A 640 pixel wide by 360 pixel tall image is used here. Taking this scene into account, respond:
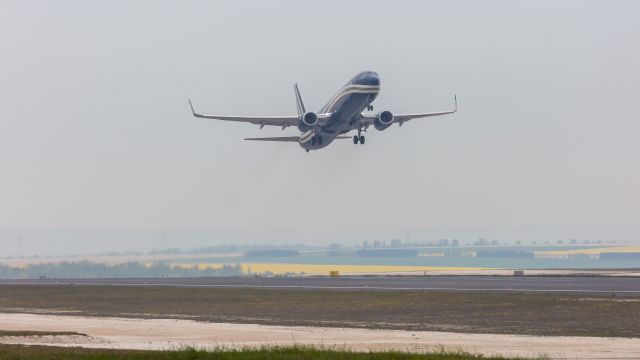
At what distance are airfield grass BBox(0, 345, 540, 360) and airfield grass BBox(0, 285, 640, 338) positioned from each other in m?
13.1

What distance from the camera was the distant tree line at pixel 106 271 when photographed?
158625mm

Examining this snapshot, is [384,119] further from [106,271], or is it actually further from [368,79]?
[106,271]

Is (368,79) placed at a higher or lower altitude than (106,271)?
higher

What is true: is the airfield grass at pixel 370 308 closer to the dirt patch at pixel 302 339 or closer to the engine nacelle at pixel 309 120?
the dirt patch at pixel 302 339

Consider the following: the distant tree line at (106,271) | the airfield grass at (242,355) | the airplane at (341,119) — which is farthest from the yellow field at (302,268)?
the airfield grass at (242,355)

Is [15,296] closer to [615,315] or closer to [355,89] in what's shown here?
[355,89]

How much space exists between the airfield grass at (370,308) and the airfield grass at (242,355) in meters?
13.1

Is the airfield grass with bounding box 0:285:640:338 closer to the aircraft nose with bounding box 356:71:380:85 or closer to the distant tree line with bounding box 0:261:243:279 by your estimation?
the aircraft nose with bounding box 356:71:380:85

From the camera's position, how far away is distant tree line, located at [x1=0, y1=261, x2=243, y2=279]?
6245 inches

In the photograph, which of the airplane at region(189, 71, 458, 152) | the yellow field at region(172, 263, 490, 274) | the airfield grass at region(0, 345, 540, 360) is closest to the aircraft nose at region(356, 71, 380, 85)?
the airplane at region(189, 71, 458, 152)

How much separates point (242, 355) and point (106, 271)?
12502 centimetres

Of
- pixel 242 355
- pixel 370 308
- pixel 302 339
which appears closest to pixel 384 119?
pixel 370 308

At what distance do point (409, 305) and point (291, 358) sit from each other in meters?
31.9

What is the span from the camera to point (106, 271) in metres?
162
